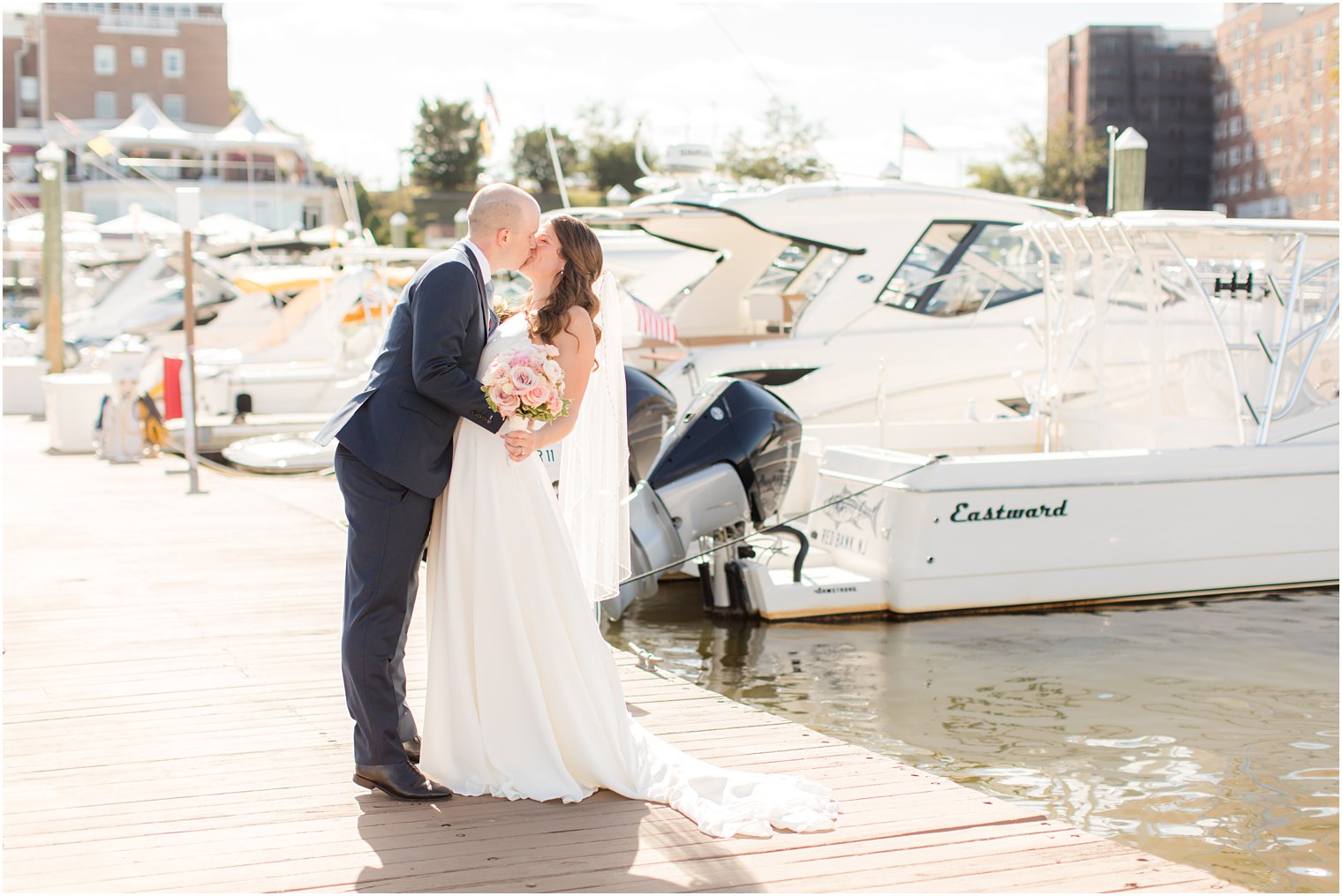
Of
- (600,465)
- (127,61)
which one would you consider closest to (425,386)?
(600,465)

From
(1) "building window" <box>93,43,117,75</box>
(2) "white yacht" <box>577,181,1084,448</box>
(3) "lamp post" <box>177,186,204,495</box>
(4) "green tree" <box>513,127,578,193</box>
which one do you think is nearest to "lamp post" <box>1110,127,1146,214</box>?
(2) "white yacht" <box>577,181,1084,448</box>

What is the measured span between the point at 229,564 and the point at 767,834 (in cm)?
586

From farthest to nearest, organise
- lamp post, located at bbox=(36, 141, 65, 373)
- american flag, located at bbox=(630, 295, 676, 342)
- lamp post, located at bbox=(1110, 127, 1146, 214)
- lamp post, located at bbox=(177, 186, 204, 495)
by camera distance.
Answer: lamp post, located at bbox=(36, 141, 65, 373)
lamp post, located at bbox=(1110, 127, 1146, 214)
lamp post, located at bbox=(177, 186, 204, 495)
american flag, located at bbox=(630, 295, 676, 342)

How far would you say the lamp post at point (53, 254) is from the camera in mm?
22312

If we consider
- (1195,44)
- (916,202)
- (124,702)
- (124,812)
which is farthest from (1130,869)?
(1195,44)

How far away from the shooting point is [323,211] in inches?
2514

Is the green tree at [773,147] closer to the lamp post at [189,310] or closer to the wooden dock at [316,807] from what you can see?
the lamp post at [189,310]

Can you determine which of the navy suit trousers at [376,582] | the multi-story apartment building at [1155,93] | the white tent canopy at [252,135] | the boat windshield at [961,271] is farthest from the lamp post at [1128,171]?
the multi-story apartment building at [1155,93]

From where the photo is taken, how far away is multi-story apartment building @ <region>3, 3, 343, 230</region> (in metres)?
61.1

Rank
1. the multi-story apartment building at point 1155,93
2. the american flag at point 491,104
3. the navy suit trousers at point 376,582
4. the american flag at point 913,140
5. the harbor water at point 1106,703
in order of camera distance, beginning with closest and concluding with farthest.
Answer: the navy suit trousers at point 376,582 → the harbor water at point 1106,703 → the american flag at point 913,140 → the american flag at point 491,104 → the multi-story apartment building at point 1155,93

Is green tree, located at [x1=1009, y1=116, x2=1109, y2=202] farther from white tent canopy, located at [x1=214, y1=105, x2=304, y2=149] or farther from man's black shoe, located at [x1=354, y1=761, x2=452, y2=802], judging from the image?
man's black shoe, located at [x1=354, y1=761, x2=452, y2=802]

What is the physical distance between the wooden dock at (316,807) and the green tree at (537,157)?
58.1m

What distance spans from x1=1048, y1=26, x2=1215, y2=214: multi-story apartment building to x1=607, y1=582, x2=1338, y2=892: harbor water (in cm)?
8129

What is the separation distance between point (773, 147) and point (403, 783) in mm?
48410
